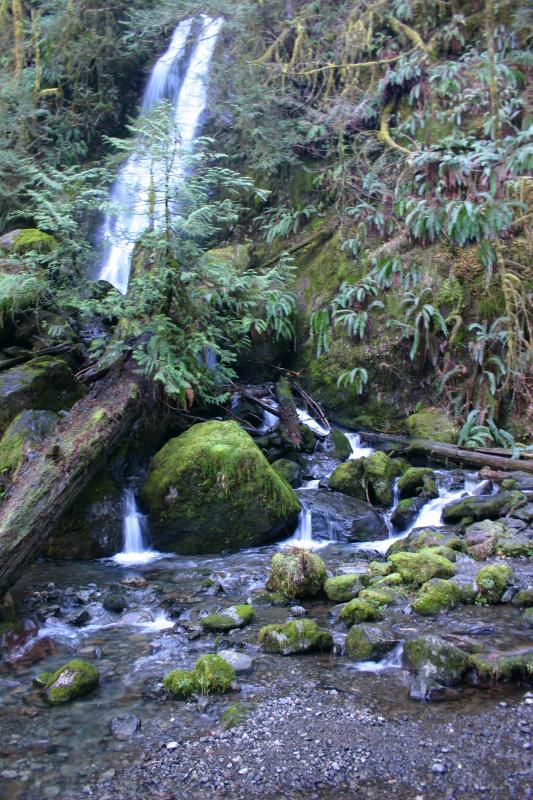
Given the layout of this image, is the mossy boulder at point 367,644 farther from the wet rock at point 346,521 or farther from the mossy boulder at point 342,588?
the wet rock at point 346,521

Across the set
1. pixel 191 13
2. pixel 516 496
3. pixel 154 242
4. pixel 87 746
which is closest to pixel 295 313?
pixel 154 242

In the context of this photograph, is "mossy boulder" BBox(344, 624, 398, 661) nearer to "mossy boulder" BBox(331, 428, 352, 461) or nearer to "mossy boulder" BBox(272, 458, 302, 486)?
"mossy boulder" BBox(272, 458, 302, 486)

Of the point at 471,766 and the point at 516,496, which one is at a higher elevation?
the point at 471,766

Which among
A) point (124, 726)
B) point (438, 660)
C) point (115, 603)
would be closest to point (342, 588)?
point (438, 660)

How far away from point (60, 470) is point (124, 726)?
319 cm

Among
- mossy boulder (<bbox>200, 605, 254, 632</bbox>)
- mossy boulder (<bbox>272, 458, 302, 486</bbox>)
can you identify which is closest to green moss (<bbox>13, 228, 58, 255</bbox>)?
mossy boulder (<bbox>272, 458, 302, 486</bbox>)

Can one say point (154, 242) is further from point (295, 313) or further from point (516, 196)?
point (516, 196)

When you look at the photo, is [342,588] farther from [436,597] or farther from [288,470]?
[288,470]

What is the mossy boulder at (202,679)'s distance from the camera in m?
4.71

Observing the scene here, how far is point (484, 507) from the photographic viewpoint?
855 centimetres

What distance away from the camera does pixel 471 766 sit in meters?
3.69

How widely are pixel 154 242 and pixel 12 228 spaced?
742 centimetres

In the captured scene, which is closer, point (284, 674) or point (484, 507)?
point (284, 674)

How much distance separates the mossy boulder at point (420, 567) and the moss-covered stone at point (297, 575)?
82 cm
